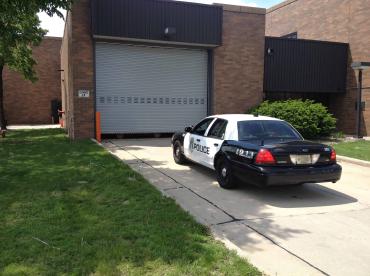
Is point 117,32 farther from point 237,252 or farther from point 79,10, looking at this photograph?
point 237,252

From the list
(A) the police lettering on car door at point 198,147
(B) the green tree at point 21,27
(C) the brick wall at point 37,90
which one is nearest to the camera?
(A) the police lettering on car door at point 198,147

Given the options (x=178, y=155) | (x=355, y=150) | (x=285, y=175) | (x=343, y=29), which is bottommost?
(x=355, y=150)

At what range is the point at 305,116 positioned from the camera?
15766 millimetres

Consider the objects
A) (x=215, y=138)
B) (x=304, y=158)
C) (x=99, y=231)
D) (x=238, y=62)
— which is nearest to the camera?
(x=99, y=231)

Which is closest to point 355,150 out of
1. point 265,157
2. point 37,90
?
point 265,157

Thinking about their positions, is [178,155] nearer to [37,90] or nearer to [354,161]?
[354,161]

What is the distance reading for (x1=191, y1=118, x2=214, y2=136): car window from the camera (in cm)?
895

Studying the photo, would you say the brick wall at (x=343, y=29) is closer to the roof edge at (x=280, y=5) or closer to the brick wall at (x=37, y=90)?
the roof edge at (x=280, y=5)

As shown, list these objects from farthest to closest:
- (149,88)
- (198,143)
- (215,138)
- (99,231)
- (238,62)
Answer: (238,62), (149,88), (198,143), (215,138), (99,231)

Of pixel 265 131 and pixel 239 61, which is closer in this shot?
pixel 265 131

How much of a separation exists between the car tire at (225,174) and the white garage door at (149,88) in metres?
9.88

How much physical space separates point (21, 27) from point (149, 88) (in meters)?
6.36

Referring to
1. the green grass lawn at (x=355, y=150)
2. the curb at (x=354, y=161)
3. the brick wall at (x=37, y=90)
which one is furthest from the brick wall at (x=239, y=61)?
the brick wall at (x=37, y=90)

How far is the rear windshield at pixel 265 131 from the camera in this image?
296 inches
